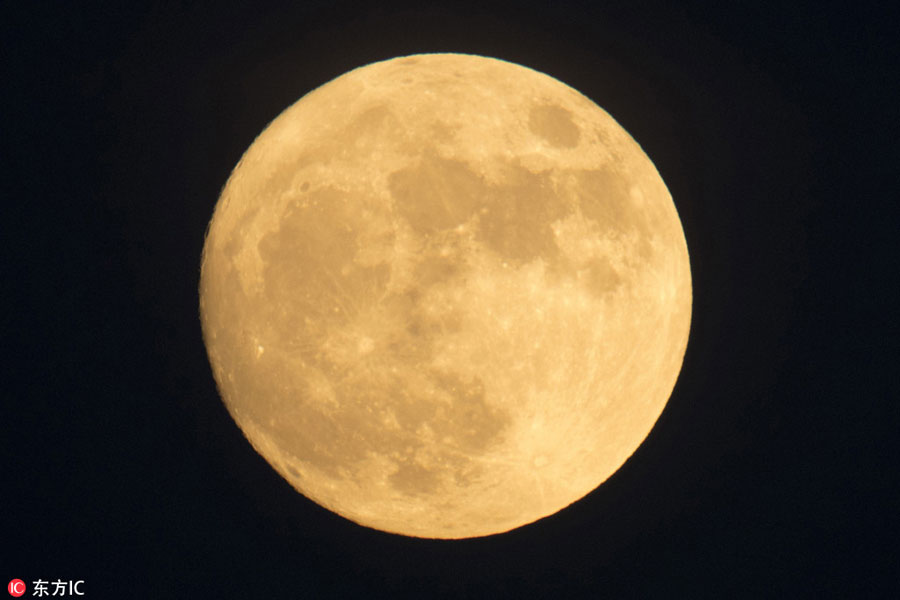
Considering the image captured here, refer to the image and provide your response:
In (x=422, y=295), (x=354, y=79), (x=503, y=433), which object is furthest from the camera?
(x=354, y=79)

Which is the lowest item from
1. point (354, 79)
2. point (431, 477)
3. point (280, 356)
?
point (431, 477)

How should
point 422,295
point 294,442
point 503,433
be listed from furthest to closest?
point 294,442 < point 503,433 < point 422,295

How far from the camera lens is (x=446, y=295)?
2.86m

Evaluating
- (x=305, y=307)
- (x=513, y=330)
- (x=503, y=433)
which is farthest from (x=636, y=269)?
(x=305, y=307)

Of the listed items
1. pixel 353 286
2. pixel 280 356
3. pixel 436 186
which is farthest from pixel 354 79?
pixel 280 356

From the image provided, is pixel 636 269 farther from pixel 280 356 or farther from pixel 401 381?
pixel 280 356

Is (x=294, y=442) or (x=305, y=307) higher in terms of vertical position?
(x=305, y=307)

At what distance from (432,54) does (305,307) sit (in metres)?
1.73

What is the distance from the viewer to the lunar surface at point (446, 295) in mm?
2898

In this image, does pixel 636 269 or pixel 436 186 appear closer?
pixel 436 186

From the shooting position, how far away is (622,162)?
11.3ft

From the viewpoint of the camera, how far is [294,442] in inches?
131

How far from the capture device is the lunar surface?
2898 millimetres

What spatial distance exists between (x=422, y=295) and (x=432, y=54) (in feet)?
5.45
